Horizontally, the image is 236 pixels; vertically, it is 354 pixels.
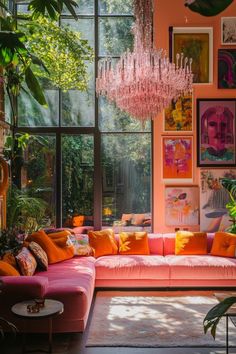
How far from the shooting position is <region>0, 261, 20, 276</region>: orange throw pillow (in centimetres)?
439

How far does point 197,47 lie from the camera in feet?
24.1

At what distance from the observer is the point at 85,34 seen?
7586mm

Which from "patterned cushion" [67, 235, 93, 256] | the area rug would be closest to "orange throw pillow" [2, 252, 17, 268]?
the area rug

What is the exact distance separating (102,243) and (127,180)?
136cm

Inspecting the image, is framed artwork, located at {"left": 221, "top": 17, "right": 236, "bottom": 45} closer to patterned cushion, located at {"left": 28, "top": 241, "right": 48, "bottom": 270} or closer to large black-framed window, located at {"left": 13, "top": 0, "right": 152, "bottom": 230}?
large black-framed window, located at {"left": 13, "top": 0, "right": 152, "bottom": 230}

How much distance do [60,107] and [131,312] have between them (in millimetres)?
3948

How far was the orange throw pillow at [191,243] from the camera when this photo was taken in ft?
21.9

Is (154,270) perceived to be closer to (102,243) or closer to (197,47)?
(102,243)

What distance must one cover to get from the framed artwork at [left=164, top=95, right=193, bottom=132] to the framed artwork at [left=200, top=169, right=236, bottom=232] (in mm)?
970

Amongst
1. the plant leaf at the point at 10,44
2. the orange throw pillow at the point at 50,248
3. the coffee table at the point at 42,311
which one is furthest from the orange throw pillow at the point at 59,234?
the plant leaf at the point at 10,44

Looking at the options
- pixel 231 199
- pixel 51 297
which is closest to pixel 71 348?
pixel 51 297

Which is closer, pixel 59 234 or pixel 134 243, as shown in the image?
pixel 59 234

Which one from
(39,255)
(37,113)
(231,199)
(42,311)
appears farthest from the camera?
(37,113)

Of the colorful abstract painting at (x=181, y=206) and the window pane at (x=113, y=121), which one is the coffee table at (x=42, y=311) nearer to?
the colorful abstract painting at (x=181, y=206)
